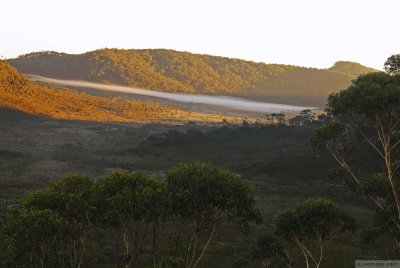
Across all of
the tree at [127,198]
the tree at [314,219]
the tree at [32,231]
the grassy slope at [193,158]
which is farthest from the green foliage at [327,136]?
the tree at [32,231]

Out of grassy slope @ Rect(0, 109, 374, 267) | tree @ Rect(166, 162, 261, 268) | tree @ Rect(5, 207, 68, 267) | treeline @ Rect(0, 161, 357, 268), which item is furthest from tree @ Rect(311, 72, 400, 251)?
tree @ Rect(5, 207, 68, 267)

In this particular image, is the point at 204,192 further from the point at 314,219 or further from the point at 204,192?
the point at 314,219

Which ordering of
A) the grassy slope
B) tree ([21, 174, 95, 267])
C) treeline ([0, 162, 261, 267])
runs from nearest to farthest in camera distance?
1. treeline ([0, 162, 261, 267])
2. tree ([21, 174, 95, 267])
3. the grassy slope

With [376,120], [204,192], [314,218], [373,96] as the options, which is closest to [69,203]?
[204,192]

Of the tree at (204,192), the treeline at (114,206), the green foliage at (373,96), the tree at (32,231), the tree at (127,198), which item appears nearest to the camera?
the tree at (32,231)

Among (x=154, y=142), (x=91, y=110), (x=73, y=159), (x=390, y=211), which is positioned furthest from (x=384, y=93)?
(x=91, y=110)

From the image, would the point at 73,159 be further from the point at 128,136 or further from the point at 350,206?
the point at 350,206

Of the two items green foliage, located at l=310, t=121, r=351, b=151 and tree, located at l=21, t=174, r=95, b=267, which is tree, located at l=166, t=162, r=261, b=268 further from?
green foliage, located at l=310, t=121, r=351, b=151

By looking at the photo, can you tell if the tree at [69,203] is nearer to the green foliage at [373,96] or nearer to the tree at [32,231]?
the tree at [32,231]

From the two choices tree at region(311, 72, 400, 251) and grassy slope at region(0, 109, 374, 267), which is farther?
grassy slope at region(0, 109, 374, 267)

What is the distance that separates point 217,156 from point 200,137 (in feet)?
78.2

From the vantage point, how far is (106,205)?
2053 cm

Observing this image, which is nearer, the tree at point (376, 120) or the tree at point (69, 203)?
the tree at point (69, 203)

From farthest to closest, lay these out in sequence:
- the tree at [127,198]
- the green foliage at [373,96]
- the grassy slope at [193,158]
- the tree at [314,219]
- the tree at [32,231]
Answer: the grassy slope at [193,158]
the tree at [314,219]
the green foliage at [373,96]
the tree at [127,198]
the tree at [32,231]
